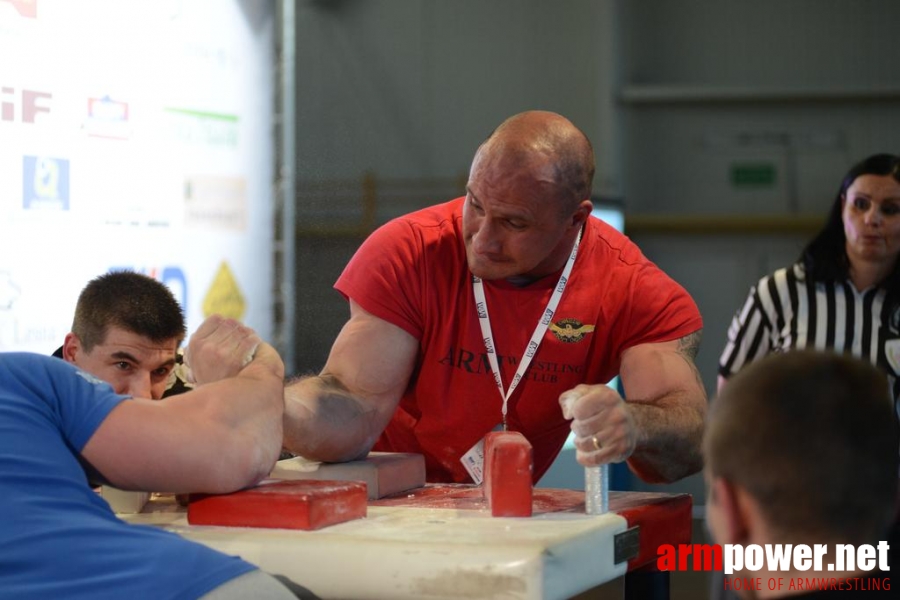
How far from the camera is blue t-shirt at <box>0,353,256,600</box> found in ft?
5.10

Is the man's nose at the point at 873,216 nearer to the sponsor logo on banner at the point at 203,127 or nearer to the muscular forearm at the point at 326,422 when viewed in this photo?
the muscular forearm at the point at 326,422

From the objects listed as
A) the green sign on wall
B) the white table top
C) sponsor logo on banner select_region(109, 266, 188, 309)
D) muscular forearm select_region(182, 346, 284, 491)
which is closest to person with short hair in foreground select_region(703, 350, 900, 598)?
the white table top

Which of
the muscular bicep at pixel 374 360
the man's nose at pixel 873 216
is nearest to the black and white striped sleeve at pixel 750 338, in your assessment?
the man's nose at pixel 873 216

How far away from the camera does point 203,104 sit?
4449 millimetres

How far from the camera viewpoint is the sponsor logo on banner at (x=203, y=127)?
429cm

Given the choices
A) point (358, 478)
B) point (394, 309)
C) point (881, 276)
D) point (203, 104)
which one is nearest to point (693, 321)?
point (394, 309)

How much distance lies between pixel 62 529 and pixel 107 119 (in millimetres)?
2609

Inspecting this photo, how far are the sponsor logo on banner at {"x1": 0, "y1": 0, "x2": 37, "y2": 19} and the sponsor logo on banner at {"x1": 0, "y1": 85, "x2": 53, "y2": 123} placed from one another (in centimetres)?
23

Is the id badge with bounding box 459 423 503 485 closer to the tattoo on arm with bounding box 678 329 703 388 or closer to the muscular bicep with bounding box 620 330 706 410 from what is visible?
the muscular bicep with bounding box 620 330 706 410

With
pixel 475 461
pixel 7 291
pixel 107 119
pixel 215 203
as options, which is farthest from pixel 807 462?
pixel 215 203

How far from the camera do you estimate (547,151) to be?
2537 millimetres

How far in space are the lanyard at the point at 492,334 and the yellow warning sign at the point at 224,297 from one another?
2.05 metres

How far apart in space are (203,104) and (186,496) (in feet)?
8.69

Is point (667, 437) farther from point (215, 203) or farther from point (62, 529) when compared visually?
point (215, 203)
